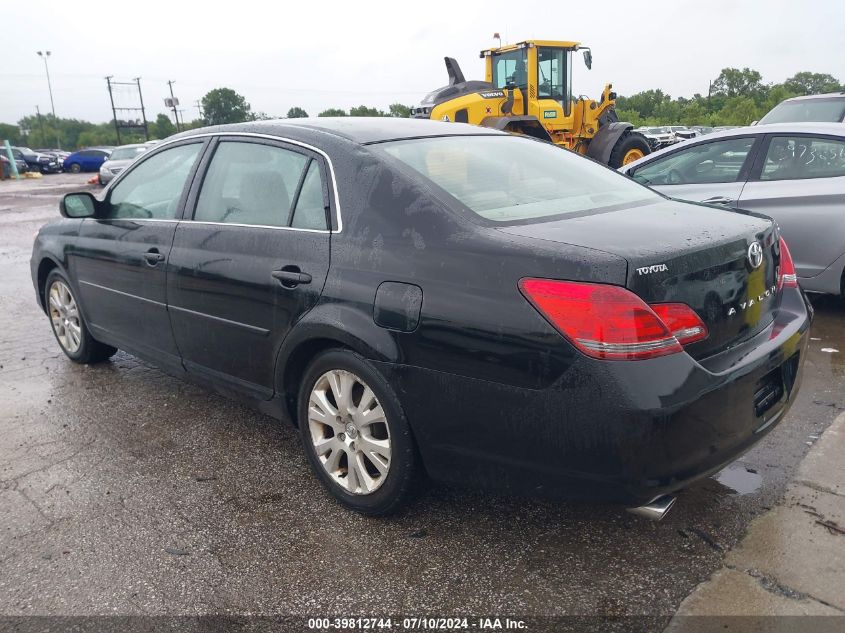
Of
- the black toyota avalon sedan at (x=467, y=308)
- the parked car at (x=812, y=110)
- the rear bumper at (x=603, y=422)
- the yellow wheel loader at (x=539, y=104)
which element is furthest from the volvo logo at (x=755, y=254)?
the yellow wheel loader at (x=539, y=104)

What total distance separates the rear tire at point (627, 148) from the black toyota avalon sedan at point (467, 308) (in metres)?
10.1

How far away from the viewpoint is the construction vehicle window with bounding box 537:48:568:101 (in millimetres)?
13781

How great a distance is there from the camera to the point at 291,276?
10.1 feet

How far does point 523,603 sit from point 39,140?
435ft

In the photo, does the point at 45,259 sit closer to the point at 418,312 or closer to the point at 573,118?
the point at 418,312

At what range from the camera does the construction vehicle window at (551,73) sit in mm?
13781

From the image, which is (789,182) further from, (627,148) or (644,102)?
(644,102)

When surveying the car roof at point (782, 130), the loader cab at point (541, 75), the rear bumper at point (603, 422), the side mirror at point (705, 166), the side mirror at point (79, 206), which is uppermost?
the loader cab at point (541, 75)

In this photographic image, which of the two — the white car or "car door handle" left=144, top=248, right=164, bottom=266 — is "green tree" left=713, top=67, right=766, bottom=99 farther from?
"car door handle" left=144, top=248, right=164, bottom=266

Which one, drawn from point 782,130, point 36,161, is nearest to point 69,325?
point 782,130

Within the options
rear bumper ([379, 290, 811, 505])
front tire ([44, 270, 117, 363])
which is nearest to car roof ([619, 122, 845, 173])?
rear bumper ([379, 290, 811, 505])

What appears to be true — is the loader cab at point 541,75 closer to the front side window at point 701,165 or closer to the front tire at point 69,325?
Result: the front side window at point 701,165

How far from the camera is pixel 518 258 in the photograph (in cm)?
240

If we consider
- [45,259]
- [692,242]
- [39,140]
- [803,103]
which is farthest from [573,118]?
[39,140]
